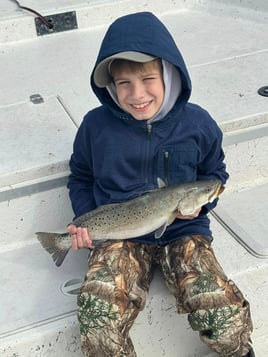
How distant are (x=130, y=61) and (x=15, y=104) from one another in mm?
1190

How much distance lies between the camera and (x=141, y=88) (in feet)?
6.70

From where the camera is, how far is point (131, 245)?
2.19 m

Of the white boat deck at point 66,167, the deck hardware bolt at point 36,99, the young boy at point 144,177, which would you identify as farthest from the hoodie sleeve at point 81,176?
the deck hardware bolt at point 36,99

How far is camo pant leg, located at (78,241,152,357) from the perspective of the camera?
197 cm

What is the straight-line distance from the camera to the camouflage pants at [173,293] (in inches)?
77.7

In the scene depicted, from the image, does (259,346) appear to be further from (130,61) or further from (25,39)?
(25,39)

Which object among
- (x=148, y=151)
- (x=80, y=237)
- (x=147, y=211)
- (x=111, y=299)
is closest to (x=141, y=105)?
(x=148, y=151)

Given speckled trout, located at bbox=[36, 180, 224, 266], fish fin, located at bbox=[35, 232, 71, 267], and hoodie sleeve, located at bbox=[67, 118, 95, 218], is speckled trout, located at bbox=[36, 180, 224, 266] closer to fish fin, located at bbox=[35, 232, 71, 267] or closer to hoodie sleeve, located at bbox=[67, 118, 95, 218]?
fish fin, located at bbox=[35, 232, 71, 267]

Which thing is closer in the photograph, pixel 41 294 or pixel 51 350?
pixel 51 350

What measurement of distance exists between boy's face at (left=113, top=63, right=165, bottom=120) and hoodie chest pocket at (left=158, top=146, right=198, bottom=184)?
0.18m

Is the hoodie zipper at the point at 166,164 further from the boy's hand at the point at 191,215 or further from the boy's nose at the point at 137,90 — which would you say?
the boy's nose at the point at 137,90

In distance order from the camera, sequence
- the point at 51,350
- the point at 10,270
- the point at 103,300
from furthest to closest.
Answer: the point at 10,270
the point at 51,350
the point at 103,300

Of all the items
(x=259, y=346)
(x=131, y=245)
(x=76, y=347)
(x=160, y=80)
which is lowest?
(x=259, y=346)

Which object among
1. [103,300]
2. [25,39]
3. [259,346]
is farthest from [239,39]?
[103,300]
